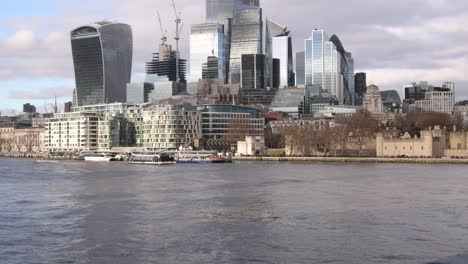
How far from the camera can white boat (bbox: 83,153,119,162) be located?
145 metres

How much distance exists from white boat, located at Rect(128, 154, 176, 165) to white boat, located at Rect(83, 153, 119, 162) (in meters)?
16.2

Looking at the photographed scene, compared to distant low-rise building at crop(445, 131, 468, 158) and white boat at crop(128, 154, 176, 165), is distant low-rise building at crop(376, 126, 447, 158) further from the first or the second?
white boat at crop(128, 154, 176, 165)

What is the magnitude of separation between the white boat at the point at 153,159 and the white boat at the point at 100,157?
16176 mm

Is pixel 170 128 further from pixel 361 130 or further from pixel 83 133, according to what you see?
pixel 361 130

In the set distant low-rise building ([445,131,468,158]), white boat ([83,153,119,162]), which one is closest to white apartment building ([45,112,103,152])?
white boat ([83,153,119,162])

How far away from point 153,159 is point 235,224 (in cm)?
8630

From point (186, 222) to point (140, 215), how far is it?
4188 mm

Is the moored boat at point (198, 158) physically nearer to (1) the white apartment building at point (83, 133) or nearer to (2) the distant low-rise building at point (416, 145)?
(2) the distant low-rise building at point (416, 145)

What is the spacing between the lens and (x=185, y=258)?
29.9 metres

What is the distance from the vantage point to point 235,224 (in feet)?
127

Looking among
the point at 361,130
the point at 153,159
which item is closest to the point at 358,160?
the point at 361,130

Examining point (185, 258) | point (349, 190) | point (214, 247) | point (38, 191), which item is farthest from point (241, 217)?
point (38, 191)

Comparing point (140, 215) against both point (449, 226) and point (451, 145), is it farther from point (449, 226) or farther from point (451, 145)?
point (451, 145)

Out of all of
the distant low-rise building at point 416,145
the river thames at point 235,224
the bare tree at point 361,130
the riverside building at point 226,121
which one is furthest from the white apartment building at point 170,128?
the river thames at point 235,224
